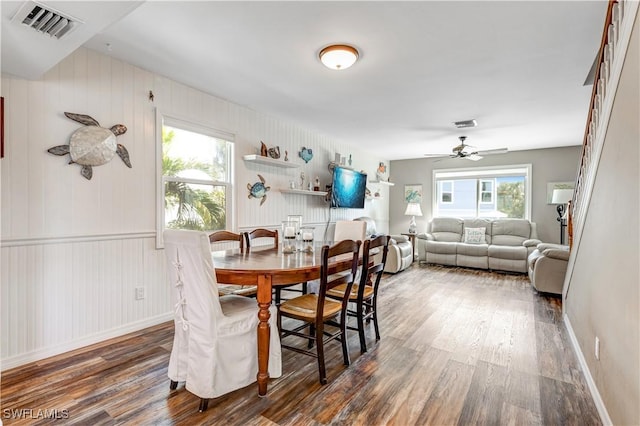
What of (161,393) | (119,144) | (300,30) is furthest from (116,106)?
(161,393)

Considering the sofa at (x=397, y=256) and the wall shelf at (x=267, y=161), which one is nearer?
the wall shelf at (x=267, y=161)

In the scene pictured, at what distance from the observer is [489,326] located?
122 inches

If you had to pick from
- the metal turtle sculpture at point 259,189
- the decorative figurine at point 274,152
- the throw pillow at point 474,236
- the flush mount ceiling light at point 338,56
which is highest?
the flush mount ceiling light at point 338,56

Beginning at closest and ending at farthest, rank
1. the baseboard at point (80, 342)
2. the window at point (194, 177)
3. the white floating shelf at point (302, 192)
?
1. the baseboard at point (80, 342)
2. the window at point (194, 177)
3. the white floating shelf at point (302, 192)

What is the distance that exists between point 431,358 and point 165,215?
276 cm

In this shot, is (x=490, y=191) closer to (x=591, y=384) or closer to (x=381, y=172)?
(x=381, y=172)

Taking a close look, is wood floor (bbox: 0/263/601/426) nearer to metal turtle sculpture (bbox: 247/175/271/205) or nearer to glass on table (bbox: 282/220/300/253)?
glass on table (bbox: 282/220/300/253)

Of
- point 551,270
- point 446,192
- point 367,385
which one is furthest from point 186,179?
point 446,192

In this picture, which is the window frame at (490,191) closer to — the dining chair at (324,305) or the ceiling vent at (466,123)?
the ceiling vent at (466,123)

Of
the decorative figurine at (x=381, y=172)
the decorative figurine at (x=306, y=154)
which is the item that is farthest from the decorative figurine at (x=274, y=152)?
the decorative figurine at (x=381, y=172)

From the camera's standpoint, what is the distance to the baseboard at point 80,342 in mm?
→ 2222

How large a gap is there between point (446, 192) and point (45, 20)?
7.21 m

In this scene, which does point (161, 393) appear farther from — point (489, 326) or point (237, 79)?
point (489, 326)

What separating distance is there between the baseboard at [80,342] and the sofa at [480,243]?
16.4 feet
